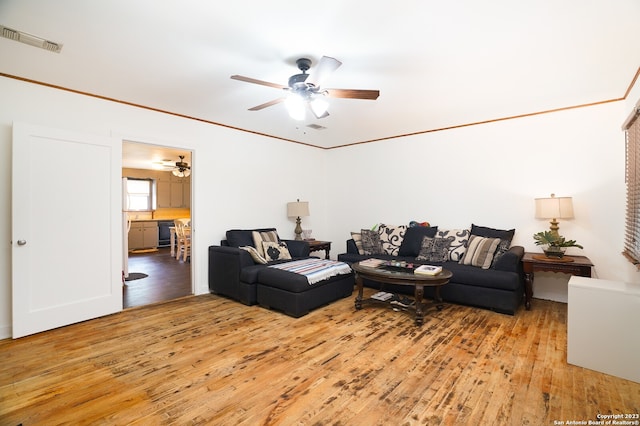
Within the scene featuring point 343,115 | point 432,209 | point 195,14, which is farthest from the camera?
point 432,209

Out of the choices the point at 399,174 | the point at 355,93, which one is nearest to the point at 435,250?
the point at 399,174

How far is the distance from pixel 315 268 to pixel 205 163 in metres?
2.23

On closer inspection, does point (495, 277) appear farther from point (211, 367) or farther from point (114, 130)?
point (114, 130)

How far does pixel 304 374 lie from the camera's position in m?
2.31

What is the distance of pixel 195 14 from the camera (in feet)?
6.75

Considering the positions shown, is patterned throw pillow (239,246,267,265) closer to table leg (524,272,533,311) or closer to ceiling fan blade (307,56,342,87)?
ceiling fan blade (307,56,342,87)

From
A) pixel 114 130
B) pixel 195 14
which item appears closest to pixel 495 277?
pixel 195 14

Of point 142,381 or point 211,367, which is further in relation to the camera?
point 211,367

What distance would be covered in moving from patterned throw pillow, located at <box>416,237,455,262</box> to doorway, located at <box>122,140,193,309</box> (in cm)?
347

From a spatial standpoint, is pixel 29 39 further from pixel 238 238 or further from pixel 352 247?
pixel 352 247

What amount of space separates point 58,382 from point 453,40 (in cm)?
384

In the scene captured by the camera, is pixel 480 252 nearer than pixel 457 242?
Yes

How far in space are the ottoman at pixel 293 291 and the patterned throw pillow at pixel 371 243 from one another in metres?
1.21

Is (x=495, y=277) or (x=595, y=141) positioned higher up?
(x=595, y=141)
